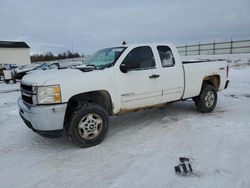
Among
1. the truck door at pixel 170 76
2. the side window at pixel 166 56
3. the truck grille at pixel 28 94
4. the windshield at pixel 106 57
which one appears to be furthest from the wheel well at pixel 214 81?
the truck grille at pixel 28 94

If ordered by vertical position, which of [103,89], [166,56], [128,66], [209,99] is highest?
[166,56]

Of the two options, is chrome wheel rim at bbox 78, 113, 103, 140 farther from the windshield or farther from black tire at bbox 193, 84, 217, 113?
black tire at bbox 193, 84, 217, 113

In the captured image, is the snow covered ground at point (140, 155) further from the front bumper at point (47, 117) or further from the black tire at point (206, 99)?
the front bumper at point (47, 117)

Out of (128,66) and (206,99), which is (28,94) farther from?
(206,99)

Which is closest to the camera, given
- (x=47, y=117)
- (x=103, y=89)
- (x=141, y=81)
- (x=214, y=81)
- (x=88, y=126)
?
(x=47, y=117)

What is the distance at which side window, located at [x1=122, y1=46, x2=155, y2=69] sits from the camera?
5330 millimetres

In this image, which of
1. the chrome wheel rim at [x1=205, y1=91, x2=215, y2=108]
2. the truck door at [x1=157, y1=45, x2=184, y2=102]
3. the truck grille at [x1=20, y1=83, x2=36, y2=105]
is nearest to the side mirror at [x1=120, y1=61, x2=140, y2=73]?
the truck door at [x1=157, y1=45, x2=184, y2=102]

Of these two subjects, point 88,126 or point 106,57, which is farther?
point 106,57

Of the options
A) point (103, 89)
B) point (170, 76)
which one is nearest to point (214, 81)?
point (170, 76)

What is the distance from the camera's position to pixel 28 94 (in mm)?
4492

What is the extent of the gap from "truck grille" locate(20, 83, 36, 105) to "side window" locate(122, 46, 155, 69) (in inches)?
77.2

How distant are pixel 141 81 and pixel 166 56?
1.10 meters

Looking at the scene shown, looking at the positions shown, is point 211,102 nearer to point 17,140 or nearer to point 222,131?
point 222,131

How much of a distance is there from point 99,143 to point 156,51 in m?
2.42
